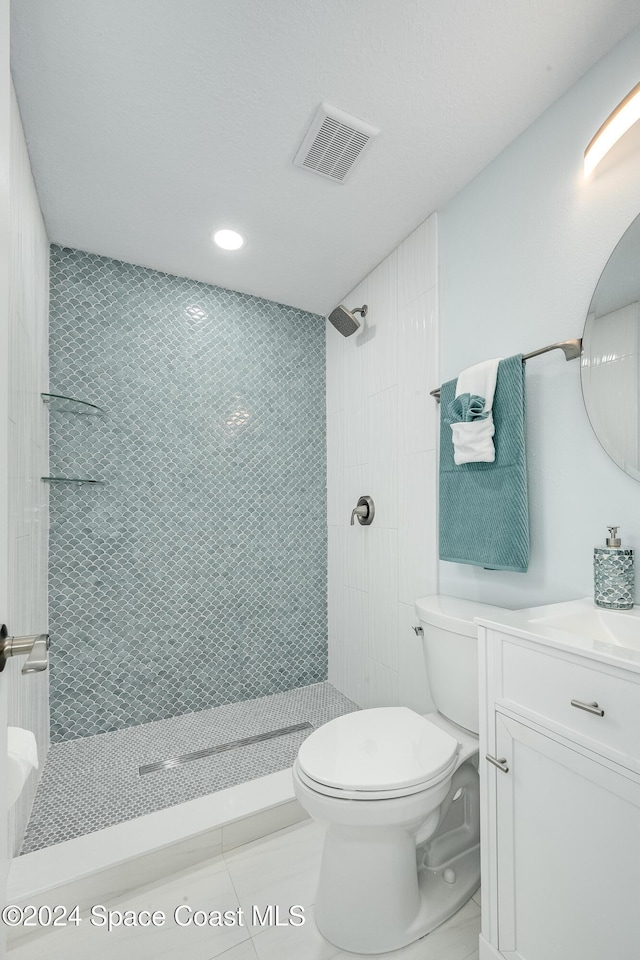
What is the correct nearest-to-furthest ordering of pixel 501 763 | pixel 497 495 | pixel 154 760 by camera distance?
pixel 501 763
pixel 497 495
pixel 154 760

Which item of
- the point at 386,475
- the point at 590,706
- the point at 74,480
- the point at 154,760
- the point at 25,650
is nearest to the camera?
the point at 25,650

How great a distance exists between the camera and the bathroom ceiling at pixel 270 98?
112cm

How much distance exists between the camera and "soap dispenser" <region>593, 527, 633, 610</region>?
1087 mm

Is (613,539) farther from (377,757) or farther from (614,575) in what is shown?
(377,757)

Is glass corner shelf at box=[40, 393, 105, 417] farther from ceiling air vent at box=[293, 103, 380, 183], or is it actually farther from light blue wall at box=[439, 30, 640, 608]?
light blue wall at box=[439, 30, 640, 608]

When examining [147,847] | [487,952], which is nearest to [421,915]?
[487,952]

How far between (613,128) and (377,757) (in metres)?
1.71

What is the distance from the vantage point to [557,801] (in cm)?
90

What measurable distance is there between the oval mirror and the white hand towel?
10.9 inches

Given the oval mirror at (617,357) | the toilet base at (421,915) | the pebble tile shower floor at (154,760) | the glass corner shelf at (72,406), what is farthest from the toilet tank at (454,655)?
the glass corner shelf at (72,406)

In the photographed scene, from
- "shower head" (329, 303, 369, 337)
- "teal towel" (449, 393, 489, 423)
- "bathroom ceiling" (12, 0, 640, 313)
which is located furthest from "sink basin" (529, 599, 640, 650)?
"shower head" (329, 303, 369, 337)

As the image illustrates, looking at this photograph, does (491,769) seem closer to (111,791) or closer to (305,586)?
(111,791)

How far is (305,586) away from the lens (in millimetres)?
2578

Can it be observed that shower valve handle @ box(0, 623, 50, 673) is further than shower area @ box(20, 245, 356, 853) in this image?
No
